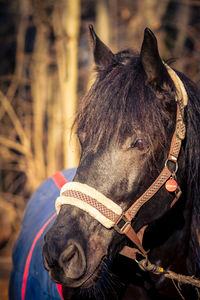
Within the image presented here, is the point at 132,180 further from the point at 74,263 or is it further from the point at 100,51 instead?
the point at 100,51

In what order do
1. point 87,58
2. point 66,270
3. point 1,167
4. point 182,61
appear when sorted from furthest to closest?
point 87,58 → point 1,167 → point 182,61 → point 66,270

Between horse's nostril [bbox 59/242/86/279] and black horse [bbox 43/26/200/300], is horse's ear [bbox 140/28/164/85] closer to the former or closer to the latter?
black horse [bbox 43/26/200/300]

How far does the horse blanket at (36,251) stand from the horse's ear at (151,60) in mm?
1242

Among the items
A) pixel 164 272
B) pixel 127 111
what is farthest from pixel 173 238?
pixel 127 111

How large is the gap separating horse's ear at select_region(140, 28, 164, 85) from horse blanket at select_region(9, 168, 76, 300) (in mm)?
1242

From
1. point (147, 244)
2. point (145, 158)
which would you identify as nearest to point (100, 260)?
point (147, 244)

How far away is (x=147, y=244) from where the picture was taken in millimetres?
1758

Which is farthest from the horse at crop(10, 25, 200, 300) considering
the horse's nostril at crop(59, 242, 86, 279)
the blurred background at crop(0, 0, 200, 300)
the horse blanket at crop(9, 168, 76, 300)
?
the blurred background at crop(0, 0, 200, 300)

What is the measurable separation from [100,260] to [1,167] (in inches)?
246

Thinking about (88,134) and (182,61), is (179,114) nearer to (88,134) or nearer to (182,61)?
(88,134)

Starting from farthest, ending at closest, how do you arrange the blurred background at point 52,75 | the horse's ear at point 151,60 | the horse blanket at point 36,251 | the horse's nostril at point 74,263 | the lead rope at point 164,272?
the blurred background at point 52,75 < the horse blanket at point 36,251 < the lead rope at point 164,272 < the horse's ear at point 151,60 < the horse's nostril at point 74,263

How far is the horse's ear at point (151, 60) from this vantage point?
57.9 inches

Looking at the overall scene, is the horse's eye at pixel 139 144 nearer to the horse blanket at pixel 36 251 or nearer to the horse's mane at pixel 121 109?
the horse's mane at pixel 121 109

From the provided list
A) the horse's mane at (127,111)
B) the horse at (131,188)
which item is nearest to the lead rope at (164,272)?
the horse at (131,188)
